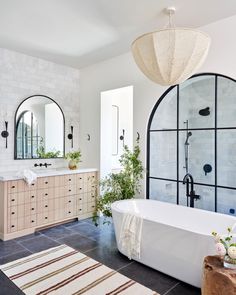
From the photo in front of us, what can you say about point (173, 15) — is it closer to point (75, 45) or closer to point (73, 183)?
point (75, 45)

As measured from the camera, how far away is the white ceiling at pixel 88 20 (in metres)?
2.76

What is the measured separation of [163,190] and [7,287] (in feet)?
8.39

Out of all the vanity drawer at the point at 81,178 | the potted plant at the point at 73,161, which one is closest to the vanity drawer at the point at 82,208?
the vanity drawer at the point at 81,178

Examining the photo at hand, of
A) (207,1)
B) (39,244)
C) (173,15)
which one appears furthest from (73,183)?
(207,1)

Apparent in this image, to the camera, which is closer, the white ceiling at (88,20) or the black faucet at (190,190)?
the white ceiling at (88,20)

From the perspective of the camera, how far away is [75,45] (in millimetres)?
3953

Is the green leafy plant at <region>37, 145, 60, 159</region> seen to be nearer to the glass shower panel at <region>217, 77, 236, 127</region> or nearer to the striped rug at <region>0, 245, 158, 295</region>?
the striped rug at <region>0, 245, 158, 295</region>

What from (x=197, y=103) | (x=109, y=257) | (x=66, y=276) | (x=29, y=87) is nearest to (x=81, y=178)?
(x=109, y=257)

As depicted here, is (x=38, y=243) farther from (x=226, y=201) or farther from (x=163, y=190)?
(x=226, y=201)

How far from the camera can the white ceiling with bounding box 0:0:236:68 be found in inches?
109

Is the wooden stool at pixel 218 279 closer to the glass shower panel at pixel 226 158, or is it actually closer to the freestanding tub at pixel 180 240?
the freestanding tub at pixel 180 240

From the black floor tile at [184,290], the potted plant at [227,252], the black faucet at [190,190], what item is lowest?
the black floor tile at [184,290]

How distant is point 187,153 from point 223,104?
0.93m

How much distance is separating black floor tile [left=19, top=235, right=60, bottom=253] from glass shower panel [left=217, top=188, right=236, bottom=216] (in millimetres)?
2429
